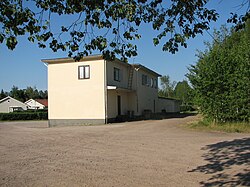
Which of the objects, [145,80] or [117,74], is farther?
[145,80]

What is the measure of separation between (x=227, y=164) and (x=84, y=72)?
1899cm

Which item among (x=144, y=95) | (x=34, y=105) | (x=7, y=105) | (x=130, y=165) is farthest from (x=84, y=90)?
(x=34, y=105)

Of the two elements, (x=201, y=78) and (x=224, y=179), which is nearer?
(x=224, y=179)

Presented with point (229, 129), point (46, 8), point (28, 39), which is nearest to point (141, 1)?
point (46, 8)

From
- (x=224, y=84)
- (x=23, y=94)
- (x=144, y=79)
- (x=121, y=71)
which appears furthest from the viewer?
(x=23, y=94)

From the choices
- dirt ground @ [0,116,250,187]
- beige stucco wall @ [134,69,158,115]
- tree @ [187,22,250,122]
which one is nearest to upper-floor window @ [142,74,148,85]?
beige stucco wall @ [134,69,158,115]

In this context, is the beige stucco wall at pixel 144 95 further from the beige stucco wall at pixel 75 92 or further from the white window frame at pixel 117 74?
the beige stucco wall at pixel 75 92

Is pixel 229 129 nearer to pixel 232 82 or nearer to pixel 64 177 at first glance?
pixel 232 82

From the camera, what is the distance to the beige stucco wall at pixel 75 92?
25.2m

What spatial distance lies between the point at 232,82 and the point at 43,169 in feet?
43.8

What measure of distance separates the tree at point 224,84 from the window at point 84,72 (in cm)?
960

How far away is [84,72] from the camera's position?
25859 mm

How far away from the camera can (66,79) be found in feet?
86.5

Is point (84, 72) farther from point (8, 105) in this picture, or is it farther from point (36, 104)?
point (36, 104)
